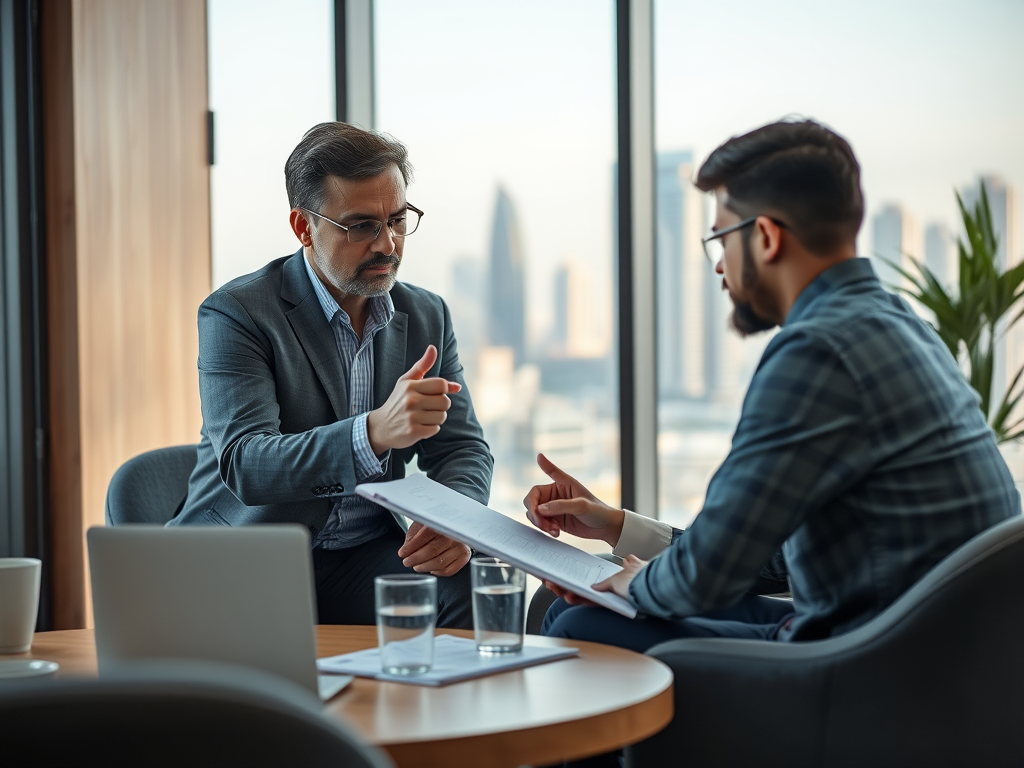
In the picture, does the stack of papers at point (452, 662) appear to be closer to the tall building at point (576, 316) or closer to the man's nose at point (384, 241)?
the man's nose at point (384, 241)

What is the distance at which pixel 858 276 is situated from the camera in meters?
1.45

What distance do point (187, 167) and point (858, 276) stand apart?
2615mm

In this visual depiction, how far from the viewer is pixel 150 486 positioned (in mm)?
2328

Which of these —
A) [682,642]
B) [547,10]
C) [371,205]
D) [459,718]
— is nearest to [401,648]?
[459,718]

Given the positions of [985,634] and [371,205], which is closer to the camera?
[985,634]

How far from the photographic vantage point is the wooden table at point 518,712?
1.04 meters

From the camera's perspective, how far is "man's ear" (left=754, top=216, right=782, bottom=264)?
1482 mm

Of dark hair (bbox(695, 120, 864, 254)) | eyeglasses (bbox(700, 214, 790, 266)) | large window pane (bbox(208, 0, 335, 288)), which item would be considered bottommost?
eyeglasses (bbox(700, 214, 790, 266))

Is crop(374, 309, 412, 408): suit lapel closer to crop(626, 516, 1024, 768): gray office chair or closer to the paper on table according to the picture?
the paper on table

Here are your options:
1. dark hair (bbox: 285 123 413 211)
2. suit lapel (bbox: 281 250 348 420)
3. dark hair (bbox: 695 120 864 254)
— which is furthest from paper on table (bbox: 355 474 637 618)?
dark hair (bbox: 285 123 413 211)

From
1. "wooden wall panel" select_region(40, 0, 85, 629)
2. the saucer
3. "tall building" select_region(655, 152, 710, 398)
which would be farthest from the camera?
"tall building" select_region(655, 152, 710, 398)

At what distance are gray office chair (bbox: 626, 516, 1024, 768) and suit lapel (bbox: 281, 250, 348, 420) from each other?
4.00ft

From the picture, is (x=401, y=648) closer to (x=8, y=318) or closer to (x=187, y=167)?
(x=8, y=318)

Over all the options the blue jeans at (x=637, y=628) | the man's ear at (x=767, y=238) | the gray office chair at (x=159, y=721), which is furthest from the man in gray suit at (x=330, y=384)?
the gray office chair at (x=159, y=721)
